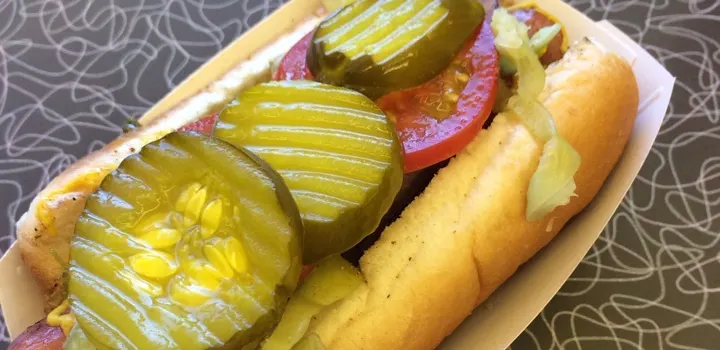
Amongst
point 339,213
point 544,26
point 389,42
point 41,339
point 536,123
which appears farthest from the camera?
point 544,26

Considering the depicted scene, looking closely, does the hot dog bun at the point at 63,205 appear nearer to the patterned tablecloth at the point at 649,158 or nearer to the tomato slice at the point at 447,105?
the tomato slice at the point at 447,105

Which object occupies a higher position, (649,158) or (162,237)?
(162,237)

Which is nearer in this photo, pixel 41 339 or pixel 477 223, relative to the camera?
pixel 41 339

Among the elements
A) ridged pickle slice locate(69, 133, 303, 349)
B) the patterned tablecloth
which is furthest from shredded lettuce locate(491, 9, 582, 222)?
ridged pickle slice locate(69, 133, 303, 349)

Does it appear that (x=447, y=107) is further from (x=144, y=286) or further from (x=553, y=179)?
(x=144, y=286)

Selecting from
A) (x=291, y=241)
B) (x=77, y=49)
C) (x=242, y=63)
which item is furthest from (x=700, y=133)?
(x=77, y=49)

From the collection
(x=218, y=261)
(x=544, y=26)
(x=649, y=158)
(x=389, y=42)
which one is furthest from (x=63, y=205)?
(x=649, y=158)

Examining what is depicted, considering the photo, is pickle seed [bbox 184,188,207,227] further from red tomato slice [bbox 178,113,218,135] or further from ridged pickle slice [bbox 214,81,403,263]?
red tomato slice [bbox 178,113,218,135]
